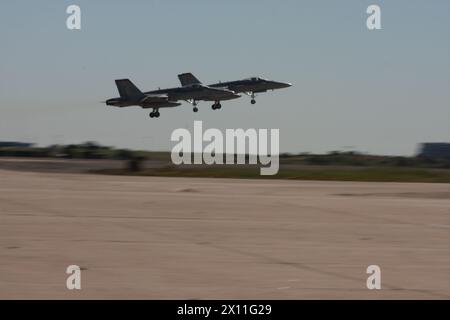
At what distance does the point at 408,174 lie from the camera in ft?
240

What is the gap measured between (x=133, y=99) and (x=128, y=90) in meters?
1.31

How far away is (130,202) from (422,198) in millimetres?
16371

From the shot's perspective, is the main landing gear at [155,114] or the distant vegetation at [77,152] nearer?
the main landing gear at [155,114]

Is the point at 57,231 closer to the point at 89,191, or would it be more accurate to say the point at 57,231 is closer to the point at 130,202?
the point at 130,202

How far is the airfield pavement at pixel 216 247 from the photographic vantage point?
14469 millimetres

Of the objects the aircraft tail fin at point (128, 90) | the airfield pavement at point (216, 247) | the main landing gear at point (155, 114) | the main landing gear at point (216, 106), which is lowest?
the airfield pavement at point (216, 247)

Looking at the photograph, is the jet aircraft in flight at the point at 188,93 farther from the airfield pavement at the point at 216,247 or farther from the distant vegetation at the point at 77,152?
the airfield pavement at the point at 216,247

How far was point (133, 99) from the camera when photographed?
3317 inches

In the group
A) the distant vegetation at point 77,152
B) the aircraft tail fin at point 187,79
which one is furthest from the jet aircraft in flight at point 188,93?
the distant vegetation at point 77,152

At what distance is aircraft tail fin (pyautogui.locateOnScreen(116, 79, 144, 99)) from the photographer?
8475cm

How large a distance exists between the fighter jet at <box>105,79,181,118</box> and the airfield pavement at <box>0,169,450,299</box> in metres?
49.6

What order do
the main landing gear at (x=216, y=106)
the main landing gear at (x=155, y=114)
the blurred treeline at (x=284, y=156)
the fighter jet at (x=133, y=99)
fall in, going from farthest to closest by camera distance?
the blurred treeline at (x=284, y=156) → the main landing gear at (x=216, y=106) → the main landing gear at (x=155, y=114) → the fighter jet at (x=133, y=99)

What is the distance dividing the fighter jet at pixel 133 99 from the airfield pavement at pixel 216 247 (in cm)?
4955
